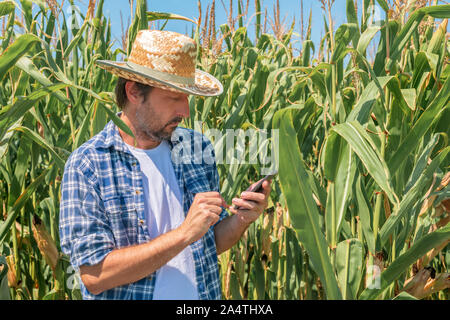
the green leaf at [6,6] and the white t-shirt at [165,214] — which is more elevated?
the green leaf at [6,6]

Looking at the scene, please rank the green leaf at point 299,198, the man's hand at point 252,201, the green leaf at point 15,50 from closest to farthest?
1. the green leaf at point 299,198
2. the green leaf at point 15,50
3. the man's hand at point 252,201

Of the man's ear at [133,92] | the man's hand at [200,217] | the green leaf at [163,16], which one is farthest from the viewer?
the green leaf at [163,16]

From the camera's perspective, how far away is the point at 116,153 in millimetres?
1348

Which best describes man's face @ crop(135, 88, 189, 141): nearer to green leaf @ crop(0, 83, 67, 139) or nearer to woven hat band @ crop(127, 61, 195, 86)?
woven hat band @ crop(127, 61, 195, 86)

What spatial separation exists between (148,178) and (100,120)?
39 centimetres

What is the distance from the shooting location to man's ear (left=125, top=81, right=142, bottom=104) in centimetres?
141

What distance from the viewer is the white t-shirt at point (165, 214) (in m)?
1.34

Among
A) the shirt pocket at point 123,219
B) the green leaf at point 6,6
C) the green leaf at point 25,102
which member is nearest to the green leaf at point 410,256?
the shirt pocket at point 123,219

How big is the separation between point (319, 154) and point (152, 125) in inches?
22.5

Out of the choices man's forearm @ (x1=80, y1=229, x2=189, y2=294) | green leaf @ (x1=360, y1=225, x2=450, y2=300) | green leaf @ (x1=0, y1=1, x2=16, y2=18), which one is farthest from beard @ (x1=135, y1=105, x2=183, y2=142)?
green leaf @ (x1=360, y1=225, x2=450, y2=300)

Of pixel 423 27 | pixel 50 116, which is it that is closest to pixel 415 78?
pixel 423 27

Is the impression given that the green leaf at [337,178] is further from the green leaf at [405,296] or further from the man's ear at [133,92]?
the man's ear at [133,92]

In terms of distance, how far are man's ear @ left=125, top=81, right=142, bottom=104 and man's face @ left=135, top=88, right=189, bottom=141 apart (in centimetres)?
2

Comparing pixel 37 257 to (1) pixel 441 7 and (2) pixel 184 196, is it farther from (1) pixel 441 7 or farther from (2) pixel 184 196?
(1) pixel 441 7
